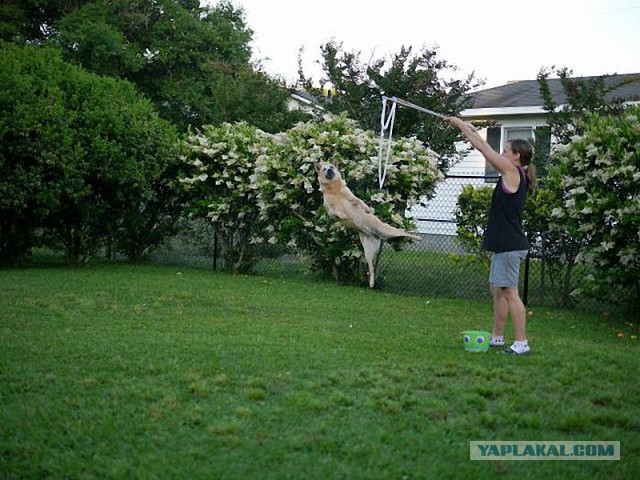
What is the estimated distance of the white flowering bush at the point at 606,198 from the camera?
24.8 feet

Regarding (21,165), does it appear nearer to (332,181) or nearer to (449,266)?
(332,181)

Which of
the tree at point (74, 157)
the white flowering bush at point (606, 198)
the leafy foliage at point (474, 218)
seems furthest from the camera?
the tree at point (74, 157)

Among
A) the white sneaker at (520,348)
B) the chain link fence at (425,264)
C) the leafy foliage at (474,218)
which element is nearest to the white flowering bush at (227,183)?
the chain link fence at (425,264)

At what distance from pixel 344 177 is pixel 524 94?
976 cm

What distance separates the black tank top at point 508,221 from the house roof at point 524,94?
10.6m

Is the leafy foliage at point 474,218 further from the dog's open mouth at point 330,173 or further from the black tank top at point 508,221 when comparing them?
the black tank top at point 508,221

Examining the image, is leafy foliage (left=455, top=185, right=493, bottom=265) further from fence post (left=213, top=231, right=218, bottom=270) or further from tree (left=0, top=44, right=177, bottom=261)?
tree (left=0, top=44, right=177, bottom=261)

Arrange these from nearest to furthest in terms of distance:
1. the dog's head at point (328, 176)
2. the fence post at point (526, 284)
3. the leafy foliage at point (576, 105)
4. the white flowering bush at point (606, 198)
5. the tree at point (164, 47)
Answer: the white flowering bush at point (606, 198) < the dog's head at point (328, 176) < the fence post at point (526, 284) < the leafy foliage at point (576, 105) < the tree at point (164, 47)

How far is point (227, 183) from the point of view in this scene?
1162cm

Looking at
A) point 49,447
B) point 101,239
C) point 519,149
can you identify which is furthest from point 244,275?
point 49,447

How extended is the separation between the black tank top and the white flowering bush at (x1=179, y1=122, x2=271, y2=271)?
5893mm

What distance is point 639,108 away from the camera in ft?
25.9

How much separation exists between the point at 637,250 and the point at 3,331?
19.5ft

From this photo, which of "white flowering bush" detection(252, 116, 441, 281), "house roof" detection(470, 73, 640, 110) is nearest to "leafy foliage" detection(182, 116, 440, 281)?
"white flowering bush" detection(252, 116, 441, 281)
